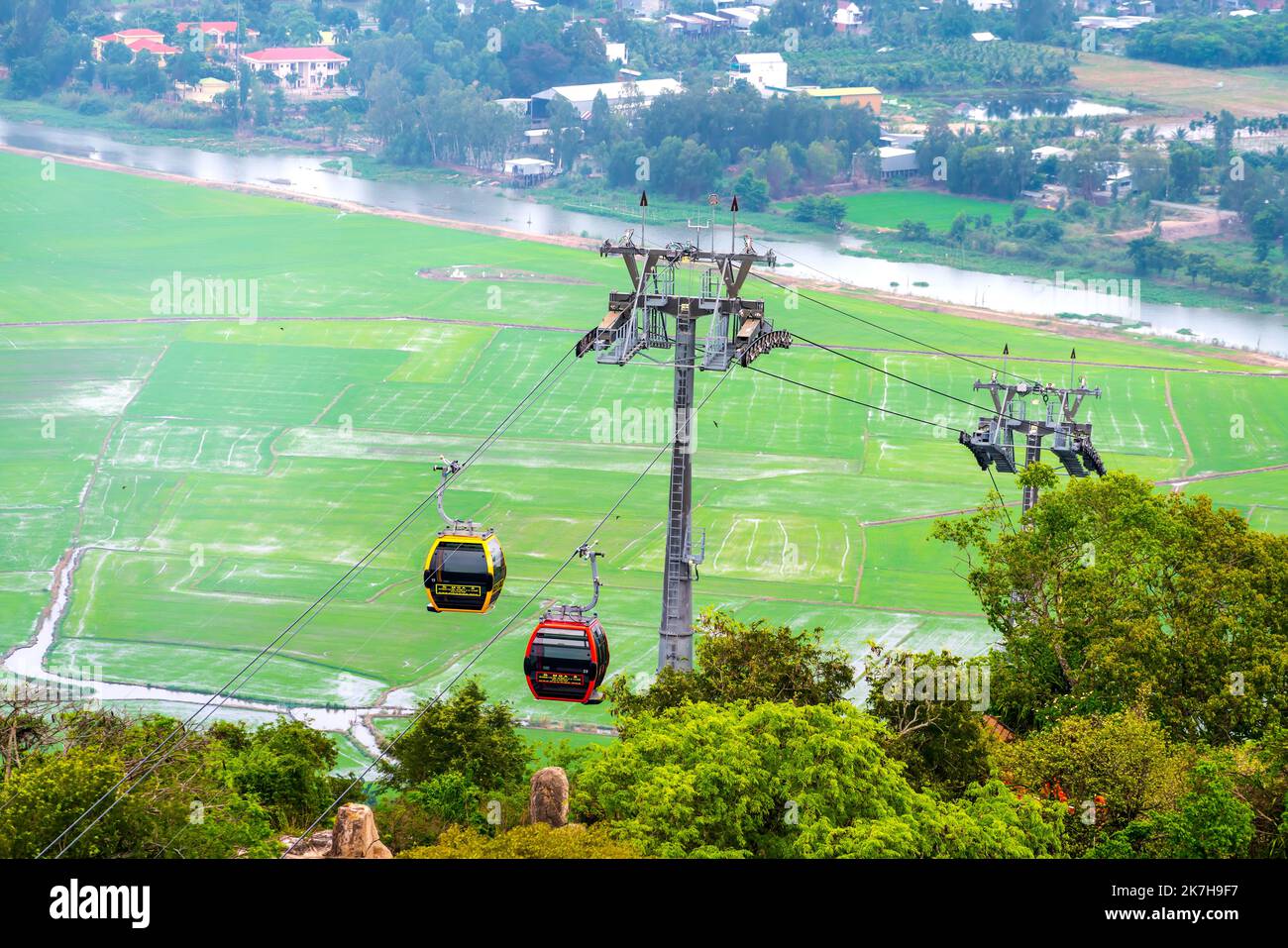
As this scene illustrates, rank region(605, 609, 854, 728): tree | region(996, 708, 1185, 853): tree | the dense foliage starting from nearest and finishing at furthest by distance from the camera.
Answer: the dense foliage
region(996, 708, 1185, 853): tree
region(605, 609, 854, 728): tree

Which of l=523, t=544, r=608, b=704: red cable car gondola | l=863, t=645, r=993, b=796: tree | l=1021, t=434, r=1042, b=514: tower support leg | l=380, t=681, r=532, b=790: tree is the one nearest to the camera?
l=523, t=544, r=608, b=704: red cable car gondola

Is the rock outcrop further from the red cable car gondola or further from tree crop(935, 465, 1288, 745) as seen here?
tree crop(935, 465, 1288, 745)

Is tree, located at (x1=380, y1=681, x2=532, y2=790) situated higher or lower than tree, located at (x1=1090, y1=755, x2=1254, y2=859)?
lower

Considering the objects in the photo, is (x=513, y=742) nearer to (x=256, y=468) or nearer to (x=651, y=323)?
(x=651, y=323)

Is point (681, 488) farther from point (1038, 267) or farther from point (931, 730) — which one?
point (1038, 267)

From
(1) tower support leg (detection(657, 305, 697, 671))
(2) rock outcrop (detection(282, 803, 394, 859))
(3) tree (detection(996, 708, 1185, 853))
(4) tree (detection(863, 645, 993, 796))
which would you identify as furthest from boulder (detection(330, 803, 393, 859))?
(3) tree (detection(996, 708, 1185, 853))

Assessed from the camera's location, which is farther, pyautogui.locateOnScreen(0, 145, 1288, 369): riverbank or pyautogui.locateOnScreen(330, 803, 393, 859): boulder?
pyautogui.locateOnScreen(0, 145, 1288, 369): riverbank

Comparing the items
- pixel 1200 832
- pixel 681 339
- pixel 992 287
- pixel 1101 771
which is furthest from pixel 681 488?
pixel 992 287
